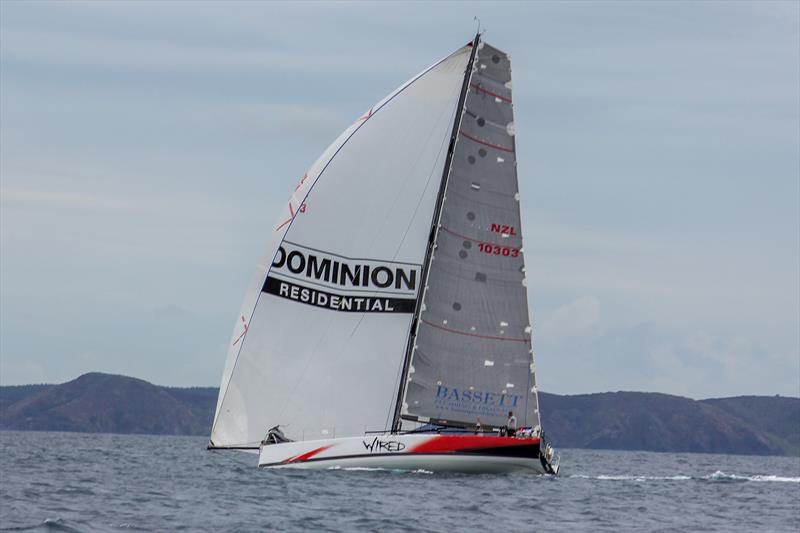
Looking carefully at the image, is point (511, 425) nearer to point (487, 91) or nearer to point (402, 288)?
point (402, 288)

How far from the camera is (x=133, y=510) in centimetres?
2636

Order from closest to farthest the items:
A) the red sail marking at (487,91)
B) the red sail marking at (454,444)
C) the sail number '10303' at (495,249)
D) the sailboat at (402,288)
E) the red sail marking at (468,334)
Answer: the red sail marking at (454,444) → the sailboat at (402,288) → the red sail marking at (468,334) → the sail number '10303' at (495,249) → the red sail marking at (487,91)

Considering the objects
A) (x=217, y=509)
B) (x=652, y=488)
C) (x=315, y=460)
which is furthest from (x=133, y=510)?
(x=652, y=488)

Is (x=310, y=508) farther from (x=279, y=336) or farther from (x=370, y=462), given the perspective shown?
(x=279, y=336)

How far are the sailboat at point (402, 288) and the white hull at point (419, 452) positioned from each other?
1435 millimetres

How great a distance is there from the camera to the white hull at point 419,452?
34.1 metres

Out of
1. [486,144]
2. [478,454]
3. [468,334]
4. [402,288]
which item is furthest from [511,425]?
[486,144]

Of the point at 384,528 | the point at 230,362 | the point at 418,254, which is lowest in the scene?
the point at 384,528

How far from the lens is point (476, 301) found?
122ft

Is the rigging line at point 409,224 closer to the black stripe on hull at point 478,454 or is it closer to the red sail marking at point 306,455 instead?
the black stripe on hull at point 478,454

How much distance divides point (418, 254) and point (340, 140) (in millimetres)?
3825

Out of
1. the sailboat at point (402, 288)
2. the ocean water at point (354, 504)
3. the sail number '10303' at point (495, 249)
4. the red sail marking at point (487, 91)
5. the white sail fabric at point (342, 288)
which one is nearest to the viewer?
the ocean water at point (354, 504)

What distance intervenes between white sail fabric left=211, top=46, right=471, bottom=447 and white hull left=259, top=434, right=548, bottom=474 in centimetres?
207

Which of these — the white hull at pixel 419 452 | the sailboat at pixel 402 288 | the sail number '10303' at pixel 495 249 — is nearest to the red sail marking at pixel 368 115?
the sailboat at pixel 402 288
